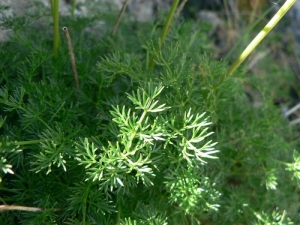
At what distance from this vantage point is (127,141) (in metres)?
0.88

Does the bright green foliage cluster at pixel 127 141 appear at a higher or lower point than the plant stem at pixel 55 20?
lower

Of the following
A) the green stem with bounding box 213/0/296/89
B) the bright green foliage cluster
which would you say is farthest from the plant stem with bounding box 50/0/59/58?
the green stem with bounding box 213/0/296/89

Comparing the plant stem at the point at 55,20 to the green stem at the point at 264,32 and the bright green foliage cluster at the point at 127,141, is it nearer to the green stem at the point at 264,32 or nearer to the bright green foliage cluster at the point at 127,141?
the bright green foliage cluster at the point at 127,141

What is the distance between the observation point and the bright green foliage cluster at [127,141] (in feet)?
2.94

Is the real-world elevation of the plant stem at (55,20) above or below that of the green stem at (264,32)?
below

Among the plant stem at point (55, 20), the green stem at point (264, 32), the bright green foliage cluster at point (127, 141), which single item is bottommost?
the bright green foliage cluster at point (127, 141)

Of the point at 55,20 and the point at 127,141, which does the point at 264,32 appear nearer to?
the point at 127,141

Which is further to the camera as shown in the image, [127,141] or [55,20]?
[55,20]

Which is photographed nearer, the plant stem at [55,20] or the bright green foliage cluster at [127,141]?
the bright green foliage cluster at [127,141]

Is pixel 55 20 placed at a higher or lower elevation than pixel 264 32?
lower

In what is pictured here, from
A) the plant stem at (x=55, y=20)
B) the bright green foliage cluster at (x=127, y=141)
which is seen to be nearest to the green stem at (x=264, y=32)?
the bright green foliage cluster at (x=127, y=141)

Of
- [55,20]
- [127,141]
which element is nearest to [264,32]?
[127,141]

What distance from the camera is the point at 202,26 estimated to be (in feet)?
4.73

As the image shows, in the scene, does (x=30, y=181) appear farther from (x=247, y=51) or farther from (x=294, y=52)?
(x=294, y=52)
